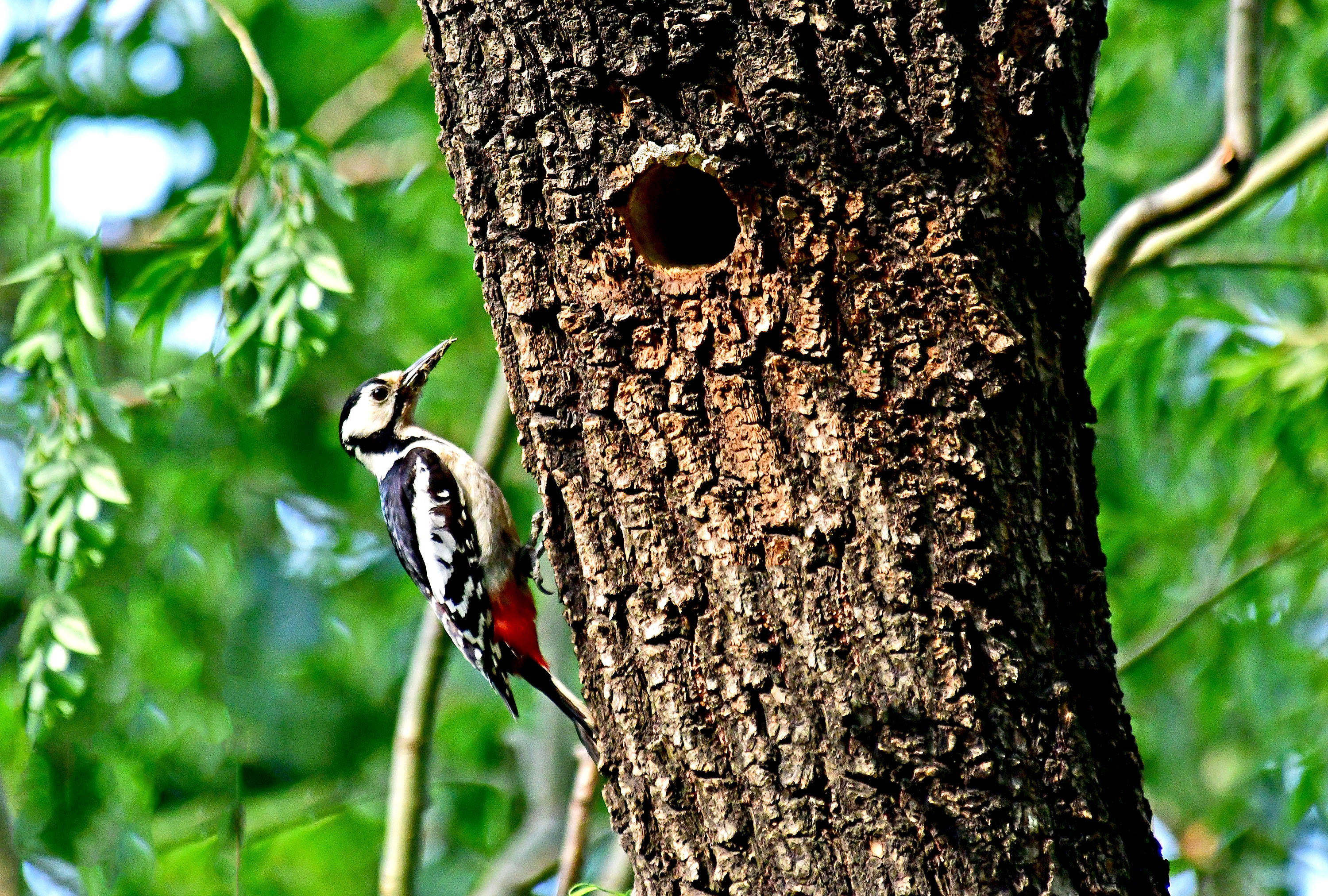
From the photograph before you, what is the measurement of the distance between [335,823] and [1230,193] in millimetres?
5487

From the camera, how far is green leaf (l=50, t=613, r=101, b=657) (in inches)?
131

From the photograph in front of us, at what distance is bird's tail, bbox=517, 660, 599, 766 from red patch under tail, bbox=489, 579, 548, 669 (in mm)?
49

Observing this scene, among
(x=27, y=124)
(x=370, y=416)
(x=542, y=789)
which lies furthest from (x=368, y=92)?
(x=542, y=789)

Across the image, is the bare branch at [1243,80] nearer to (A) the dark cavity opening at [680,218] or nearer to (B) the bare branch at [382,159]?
(A) the dark cavity opening at [680,218]

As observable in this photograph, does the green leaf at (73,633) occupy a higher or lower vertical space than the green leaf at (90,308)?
lower

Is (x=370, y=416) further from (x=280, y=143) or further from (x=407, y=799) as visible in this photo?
(x=280, y=143)

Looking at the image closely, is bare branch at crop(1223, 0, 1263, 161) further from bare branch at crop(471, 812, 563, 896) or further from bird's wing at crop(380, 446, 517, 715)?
bare branch at crop(471, 812, 563, 896)

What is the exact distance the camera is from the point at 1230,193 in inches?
128

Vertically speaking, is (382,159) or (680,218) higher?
(382,159)

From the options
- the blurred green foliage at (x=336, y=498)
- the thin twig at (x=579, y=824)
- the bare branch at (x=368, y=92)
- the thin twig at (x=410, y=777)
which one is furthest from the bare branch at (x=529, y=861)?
the bare branch at (x=368, y=92)

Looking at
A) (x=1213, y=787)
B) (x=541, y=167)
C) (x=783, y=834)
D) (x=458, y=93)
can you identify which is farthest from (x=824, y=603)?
(x=1213, y=787)

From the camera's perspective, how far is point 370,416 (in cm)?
508

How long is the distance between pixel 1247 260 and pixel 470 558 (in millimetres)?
2597

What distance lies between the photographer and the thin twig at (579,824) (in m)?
3.20
